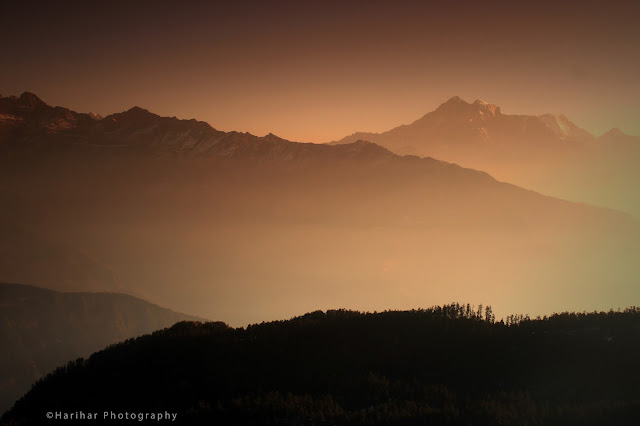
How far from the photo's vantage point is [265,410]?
91.2 meters

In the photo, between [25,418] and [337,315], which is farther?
[337,315]

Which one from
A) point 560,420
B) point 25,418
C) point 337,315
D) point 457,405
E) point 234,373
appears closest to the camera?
point 560,420

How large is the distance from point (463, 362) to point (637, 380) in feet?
102

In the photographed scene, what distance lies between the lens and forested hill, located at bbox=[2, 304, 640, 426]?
91.9m

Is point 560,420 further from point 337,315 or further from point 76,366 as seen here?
point 76,366

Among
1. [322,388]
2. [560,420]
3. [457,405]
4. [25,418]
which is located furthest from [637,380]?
[25,418]

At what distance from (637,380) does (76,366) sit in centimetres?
11634

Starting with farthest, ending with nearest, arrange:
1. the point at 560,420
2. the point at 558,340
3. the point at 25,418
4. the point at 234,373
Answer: the point at 558,340 → the point at 234,373 → the point at 25,418 → the point at 560,420

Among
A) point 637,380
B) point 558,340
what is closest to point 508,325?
point 558,340

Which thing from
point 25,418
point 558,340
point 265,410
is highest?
point 558,340

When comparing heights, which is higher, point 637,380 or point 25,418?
point 637,380

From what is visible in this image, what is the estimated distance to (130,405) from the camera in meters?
102

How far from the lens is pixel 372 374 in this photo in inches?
4254

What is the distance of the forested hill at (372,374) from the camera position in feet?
302
